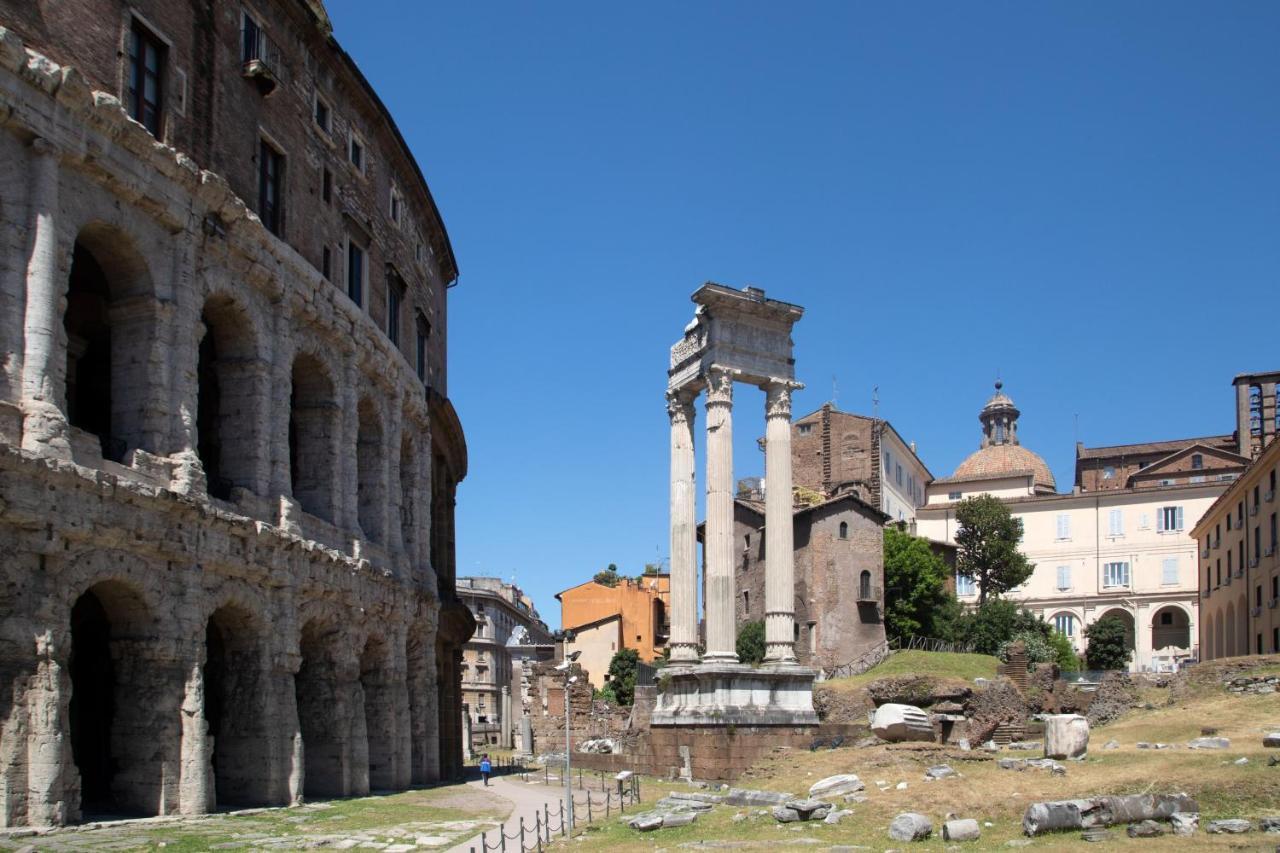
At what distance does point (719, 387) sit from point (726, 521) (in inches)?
132

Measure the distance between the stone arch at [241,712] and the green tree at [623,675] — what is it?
4367cm

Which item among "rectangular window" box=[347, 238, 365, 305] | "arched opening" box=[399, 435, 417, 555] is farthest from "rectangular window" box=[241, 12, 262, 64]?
"arched opening" box=[399, 435, 417, 555]

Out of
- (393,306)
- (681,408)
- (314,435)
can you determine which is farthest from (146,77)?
(681,408)

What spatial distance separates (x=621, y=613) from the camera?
84.2 meters

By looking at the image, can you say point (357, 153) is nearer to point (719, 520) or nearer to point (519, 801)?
point (719, 520)

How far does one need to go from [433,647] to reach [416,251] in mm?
11109

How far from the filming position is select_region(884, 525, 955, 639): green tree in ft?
217

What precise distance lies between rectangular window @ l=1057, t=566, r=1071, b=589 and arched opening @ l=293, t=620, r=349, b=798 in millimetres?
60464

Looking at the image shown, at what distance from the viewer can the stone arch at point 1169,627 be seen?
249 feet

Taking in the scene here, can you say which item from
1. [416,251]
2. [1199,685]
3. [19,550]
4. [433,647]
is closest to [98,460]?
[19,550]

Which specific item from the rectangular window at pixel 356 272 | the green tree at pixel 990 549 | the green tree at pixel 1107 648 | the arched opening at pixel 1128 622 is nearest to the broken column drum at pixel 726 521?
the rectangular window at pixel 356 272

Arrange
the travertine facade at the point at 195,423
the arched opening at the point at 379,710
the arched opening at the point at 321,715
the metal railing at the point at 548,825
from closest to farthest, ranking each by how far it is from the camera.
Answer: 1. the metal railing at the point at 548,825
2. the travertine facade at the point at 195,423
3. the arched opening at the point at 321,715
4. the arched opening at the point at 379,710

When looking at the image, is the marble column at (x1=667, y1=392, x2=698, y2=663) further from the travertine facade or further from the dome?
the dome

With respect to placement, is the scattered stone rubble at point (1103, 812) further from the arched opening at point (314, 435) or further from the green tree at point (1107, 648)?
the green tree at point (1107, 648)
